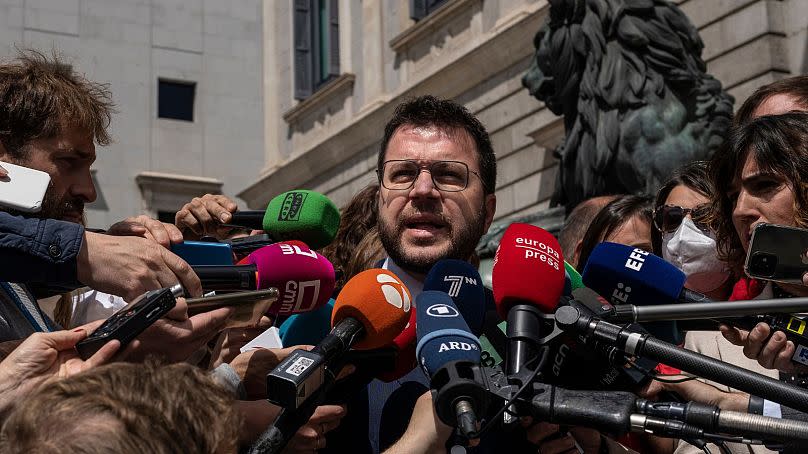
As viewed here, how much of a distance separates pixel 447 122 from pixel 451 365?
1.37 meters

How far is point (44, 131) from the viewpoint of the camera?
308 cm

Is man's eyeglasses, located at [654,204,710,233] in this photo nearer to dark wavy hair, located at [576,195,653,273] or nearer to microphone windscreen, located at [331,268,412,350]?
dark wavy hair, located at [576,195,653,273]

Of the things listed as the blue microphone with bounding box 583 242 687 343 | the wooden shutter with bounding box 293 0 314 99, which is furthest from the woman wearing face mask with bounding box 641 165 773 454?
the wooden shutter with bounding box 293 0 314 99

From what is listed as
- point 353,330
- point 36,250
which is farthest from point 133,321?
point 353,330

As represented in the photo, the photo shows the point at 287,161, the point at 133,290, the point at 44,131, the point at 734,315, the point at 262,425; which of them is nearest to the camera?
the point at 734,315

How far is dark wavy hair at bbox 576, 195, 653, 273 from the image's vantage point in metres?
4.37

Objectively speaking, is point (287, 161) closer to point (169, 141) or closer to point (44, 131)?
point (169, 141)

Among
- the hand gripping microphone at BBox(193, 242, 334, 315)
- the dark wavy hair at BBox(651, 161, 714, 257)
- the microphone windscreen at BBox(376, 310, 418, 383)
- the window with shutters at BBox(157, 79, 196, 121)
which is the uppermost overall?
the window with shutters at BBox(157, 79, 196, 121)

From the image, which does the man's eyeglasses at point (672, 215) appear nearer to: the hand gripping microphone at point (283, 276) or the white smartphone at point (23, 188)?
the hand gripping microphone at point (283, 276)

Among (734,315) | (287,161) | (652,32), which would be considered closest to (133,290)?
(734,315)

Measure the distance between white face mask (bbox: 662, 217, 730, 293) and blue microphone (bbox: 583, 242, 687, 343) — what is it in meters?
1.27

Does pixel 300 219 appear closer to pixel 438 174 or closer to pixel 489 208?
pixel 438 174

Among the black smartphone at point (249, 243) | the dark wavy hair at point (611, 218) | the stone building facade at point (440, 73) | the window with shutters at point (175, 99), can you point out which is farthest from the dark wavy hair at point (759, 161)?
the window with shutters at point (175, 99)

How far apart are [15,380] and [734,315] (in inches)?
53.8
